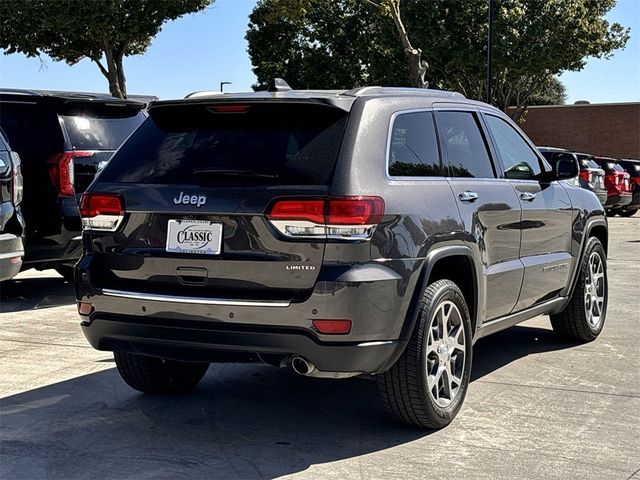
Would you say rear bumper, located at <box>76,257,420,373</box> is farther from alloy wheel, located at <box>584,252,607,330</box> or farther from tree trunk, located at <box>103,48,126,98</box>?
tree trunk, located at <box>103,48,126,98</box>

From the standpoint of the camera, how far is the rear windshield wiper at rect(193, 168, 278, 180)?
4653 mm

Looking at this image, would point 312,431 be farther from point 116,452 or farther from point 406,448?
point 116,452

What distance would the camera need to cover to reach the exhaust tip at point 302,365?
14.9 feet

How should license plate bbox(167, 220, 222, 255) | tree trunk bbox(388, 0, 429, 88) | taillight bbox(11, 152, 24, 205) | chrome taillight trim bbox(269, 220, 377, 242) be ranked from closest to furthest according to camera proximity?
chrome taillight trim bbox(269, 220, 377, 242) < license plate bbox(167, 220, 222, 255) < taillight bbox(11, 152, 24, 205) < tree trunk bbox(388, 0, 429, 88)

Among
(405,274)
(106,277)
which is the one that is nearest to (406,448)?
(405,274)

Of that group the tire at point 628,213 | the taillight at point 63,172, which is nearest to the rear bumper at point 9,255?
the taillight at point 63,172

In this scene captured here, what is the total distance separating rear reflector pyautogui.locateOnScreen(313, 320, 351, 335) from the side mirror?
2829 millimetres

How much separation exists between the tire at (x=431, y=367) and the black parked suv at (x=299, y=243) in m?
0.01

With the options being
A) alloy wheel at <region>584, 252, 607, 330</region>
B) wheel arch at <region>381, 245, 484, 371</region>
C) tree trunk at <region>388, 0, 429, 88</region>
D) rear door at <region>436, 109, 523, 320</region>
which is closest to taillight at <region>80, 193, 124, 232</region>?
wheel arch at <region>381, 245, 484, 371</region>

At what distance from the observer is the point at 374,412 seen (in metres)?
5.49

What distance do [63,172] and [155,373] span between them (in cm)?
395

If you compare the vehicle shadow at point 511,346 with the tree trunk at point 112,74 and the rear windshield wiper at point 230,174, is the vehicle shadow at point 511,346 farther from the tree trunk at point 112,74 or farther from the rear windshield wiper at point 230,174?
the tree trunk at point 112,74

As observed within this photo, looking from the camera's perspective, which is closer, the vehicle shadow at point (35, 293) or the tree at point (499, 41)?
the vehicle shadow at point (35, 293)

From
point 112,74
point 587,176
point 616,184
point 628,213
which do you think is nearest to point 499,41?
point 628,213
